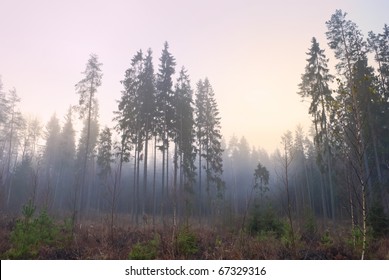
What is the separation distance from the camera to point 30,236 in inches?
384

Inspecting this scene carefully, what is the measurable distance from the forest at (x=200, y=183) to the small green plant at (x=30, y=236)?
40 millimetres

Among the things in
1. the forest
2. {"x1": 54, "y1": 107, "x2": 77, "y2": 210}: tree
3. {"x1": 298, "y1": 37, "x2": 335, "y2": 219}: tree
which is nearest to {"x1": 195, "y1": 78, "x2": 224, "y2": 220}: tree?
the forest

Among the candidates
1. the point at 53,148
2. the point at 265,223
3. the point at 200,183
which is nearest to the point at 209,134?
the point at 200,183

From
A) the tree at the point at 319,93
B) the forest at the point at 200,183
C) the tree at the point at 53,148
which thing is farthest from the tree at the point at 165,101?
the tree at the point at 53,148

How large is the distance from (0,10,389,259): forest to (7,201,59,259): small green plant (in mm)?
40

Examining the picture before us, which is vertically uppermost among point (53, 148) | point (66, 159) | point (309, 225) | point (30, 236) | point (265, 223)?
point (53, 148)

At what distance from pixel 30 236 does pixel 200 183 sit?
26.2 m

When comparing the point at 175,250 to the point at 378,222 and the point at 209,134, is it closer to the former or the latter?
the point at 378,222

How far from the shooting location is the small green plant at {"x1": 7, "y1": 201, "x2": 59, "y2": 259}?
886 centimetres

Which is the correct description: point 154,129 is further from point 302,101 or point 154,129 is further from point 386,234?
point 386,234

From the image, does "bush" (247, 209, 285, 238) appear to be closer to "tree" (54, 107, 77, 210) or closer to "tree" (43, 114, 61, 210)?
"tree" (54, 107, 77, 210)

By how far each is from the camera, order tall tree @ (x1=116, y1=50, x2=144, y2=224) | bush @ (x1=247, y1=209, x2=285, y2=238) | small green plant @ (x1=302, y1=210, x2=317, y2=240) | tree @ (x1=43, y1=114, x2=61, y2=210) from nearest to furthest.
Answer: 1. bush @ (x1=247, y1=209, x2=285, y2=238)
2. small green plant @ (x1=302, y1=210, x2=317, y2=240)
3. tall tree @ (x1=116, y1=50, x2=144, y2=224)
4. tree @ (x1=43, y1=114, x2=61, y2=210)

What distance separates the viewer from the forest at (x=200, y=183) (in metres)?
8.52
